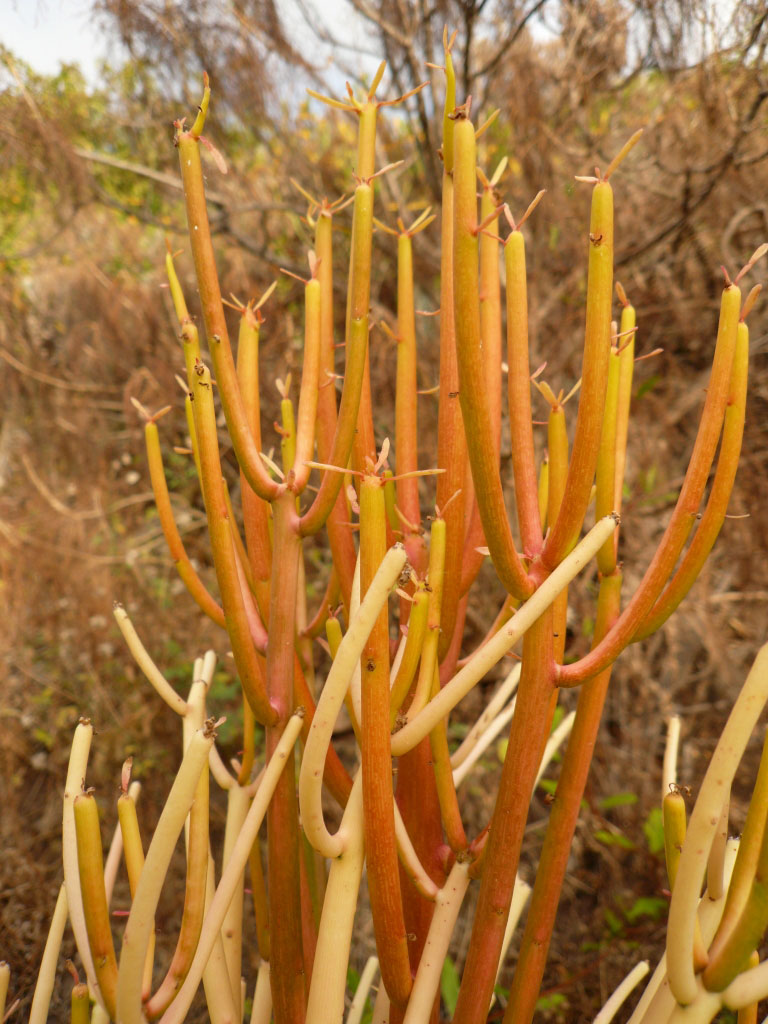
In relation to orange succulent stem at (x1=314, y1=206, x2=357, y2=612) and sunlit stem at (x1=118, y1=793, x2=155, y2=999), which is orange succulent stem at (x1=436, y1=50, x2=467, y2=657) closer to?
orange succulent stem at (x1=314, y1=206, x2=357, y2=612)

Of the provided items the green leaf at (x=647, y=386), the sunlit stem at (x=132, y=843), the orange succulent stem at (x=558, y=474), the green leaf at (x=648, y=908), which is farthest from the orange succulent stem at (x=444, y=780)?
the green leaf at (x=647, y=386)

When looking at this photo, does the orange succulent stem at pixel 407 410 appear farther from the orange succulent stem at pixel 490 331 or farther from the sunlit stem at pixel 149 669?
Answer: the sunlit stem at pixel 149 669

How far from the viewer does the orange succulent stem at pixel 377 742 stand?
0.42 metres

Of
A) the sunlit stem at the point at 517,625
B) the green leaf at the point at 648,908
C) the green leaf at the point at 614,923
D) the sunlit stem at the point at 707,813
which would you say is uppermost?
the sunlit stem at the point at 517,625

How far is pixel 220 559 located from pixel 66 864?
237 mm

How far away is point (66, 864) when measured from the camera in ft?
1.67

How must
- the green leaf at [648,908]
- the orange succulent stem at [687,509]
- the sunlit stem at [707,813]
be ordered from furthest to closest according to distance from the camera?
1. the green leaf at [648,908]
2. the orange succulent stem at [687,509]
3. the sunlit stem at [707,813]

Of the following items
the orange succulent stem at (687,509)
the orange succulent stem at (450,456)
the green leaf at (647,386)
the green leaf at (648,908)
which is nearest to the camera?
the orange succulent stem at (687,509)

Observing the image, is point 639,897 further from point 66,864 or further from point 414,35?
point 414,35

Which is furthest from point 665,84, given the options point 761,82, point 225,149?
point 225,149

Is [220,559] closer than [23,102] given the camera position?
Yes

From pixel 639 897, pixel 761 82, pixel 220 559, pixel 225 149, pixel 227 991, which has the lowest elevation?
pixel 639 897

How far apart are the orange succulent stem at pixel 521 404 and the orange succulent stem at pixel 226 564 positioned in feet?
0.65

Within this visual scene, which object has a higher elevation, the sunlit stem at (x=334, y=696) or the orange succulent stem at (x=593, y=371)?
the orange succulent stem at (x=593, y=371)
